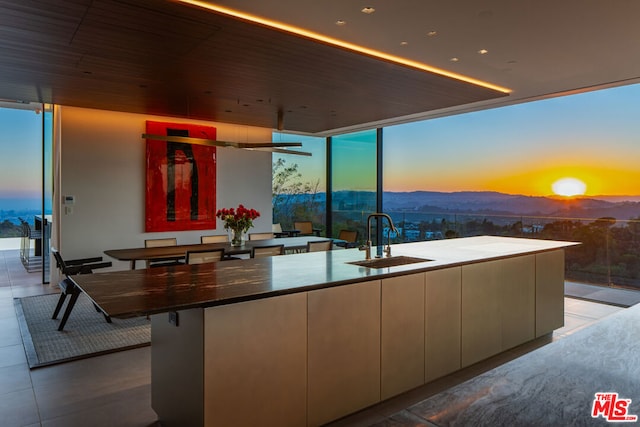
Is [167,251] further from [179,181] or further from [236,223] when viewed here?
[179,181]

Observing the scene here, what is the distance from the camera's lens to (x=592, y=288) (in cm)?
566

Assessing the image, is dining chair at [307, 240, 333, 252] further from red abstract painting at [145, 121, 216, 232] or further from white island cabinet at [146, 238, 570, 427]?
red abstract painting at [145, 121, 216, 232]

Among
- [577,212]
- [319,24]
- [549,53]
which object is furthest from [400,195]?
[319,24]

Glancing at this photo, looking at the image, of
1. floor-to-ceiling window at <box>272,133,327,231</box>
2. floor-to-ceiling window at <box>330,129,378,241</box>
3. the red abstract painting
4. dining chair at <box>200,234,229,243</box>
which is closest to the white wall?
the red abstract painting

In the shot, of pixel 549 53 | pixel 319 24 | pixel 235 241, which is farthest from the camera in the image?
pixel 235 241

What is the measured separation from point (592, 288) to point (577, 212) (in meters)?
1.03

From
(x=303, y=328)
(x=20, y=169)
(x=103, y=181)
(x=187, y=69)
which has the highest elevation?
(x=187, y=69)

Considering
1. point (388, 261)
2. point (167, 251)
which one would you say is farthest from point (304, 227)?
point (388, 261)

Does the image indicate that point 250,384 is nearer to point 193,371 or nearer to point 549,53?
point 193,371

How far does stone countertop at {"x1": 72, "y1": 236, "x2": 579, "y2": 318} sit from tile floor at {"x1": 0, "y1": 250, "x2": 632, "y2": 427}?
84 cm

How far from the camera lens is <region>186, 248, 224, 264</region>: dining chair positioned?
443cm

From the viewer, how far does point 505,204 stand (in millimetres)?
6730

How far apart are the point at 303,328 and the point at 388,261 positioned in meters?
1.29

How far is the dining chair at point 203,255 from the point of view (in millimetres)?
4434
